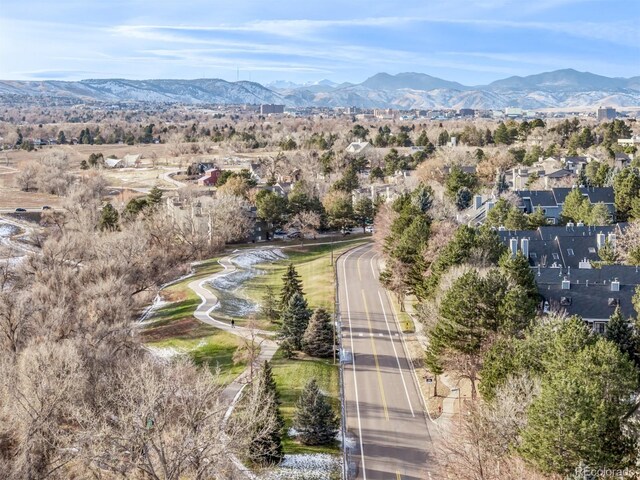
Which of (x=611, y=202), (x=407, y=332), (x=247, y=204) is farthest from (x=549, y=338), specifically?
(x=247, y=204)

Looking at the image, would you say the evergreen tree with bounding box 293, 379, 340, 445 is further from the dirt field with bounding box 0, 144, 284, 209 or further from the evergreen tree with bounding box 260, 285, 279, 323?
the dirt field with bounding box 0, 144, 284, 209

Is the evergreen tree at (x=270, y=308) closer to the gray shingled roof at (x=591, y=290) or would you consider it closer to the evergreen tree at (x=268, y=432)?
the evergreen tree at (x=268, y=432)

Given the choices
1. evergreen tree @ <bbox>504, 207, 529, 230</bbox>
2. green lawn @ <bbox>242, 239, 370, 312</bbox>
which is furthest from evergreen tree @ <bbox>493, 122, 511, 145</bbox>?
evergreen tree @ <bbox>504, 207, 529, 230</bbox>

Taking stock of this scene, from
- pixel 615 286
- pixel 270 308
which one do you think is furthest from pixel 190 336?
pixel 615 286

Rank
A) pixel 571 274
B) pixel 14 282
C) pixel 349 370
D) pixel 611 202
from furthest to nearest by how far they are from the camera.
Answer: pixel 611 202, pixel 14 282, pixel 571 274, pixel 349 370

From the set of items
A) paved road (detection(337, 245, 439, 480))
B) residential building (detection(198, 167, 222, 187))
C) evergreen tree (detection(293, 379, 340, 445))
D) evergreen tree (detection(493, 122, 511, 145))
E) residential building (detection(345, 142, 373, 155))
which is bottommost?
paved road (detection(337, 245, 439, 480))

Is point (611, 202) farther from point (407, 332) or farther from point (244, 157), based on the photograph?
point (244, 157)

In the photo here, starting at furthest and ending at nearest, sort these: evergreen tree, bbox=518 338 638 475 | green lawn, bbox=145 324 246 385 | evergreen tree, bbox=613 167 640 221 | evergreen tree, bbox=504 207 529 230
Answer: evergreen tree, bbox=613 167 640 221 < evergreen tree, bbox=504 207 529 230 < green lawn, bbox=145 324 246 385 < evergreen tree, bbox=518 338 638 475
